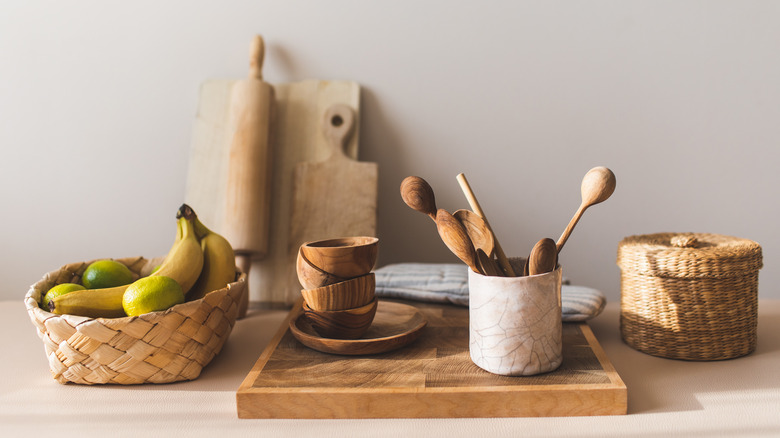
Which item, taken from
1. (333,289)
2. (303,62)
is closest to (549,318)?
(333,289)

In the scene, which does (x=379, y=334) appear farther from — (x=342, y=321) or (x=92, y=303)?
(x=92, y=303)

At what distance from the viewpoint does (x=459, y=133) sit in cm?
111

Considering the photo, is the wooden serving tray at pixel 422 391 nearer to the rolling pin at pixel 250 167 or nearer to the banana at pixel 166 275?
the banana at pixel 166 275

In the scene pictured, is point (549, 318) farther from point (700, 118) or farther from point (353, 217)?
point (700, 118)

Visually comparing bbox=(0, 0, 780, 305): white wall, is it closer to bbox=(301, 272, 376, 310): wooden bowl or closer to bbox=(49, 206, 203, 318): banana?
bbox=(49, 206, 203, 318): banana

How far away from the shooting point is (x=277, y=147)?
1.11 m

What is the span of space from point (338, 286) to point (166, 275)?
251 mm

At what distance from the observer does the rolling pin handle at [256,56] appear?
1.07m

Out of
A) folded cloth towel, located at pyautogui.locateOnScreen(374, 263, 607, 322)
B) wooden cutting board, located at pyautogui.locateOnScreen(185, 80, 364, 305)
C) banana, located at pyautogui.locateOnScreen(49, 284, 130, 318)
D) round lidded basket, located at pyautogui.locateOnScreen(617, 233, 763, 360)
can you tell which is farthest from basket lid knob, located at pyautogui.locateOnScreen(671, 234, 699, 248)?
banana, located at pyautogui.locateOnScreen(49, 284, 130, 318)

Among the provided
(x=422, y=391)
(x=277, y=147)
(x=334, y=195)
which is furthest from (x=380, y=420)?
(x=277, y=147)

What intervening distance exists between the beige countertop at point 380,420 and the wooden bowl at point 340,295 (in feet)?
0.46

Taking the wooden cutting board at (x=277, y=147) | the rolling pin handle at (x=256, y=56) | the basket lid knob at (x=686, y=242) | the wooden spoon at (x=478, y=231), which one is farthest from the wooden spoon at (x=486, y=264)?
the rolling pin handle at (x=256, y=56)

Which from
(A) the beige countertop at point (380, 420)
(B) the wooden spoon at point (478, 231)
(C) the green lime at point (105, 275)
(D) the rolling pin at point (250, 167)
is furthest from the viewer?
(D) the rolling pin at point (250, 167)

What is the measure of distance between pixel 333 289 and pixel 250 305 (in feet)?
1.39
